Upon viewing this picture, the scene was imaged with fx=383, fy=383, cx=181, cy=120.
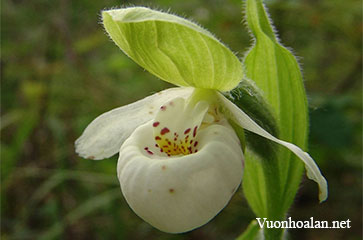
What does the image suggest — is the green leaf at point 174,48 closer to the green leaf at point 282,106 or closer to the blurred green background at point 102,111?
the green leaf at point 282,106

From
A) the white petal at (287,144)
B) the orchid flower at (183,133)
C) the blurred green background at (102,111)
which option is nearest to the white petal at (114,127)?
the orchid flower at (183,133)

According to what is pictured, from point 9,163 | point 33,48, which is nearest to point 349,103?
point 9,163

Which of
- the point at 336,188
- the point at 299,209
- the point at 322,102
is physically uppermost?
the point at 322,102

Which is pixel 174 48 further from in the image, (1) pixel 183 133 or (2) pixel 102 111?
(2) pixel 102 111

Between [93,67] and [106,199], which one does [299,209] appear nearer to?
[106,199]

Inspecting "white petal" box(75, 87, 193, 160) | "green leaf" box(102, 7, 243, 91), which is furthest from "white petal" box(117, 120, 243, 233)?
"white petal" box(75, 87, 193, 160)

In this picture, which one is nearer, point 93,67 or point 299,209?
point 299,209
